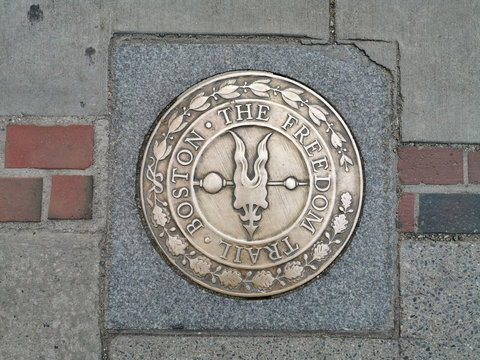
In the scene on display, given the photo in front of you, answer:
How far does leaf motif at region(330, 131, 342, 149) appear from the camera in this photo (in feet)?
4.64

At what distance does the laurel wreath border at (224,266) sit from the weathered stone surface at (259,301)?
0.07m

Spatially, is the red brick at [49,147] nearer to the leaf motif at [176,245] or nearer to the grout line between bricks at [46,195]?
the grout line between bricks at [46,195]

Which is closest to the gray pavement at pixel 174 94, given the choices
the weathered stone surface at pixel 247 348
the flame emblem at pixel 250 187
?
the weathered stone surface at pixel 247 348

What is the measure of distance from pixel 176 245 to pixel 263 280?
338mm

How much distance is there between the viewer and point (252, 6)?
149 cm

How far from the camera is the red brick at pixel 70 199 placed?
144 centimetres

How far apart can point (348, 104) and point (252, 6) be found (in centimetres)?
53

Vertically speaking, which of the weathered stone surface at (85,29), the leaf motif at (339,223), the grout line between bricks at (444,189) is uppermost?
the weathered stone surface at (85,29)

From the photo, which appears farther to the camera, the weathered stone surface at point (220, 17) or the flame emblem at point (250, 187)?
the weathered stone surface at point (220, 17)

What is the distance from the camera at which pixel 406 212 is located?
1444 mm

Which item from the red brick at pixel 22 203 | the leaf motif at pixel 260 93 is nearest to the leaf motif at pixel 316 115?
the leaf motif at pixel 260 93

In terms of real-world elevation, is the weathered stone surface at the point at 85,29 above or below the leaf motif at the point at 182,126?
above

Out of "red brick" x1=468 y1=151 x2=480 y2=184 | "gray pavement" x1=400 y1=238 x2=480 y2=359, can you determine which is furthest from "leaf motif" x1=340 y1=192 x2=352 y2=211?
"red brick" x1=468 y1=151 x2=480 y2=184

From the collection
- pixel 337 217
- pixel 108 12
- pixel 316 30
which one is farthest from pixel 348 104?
pixel 108 12
